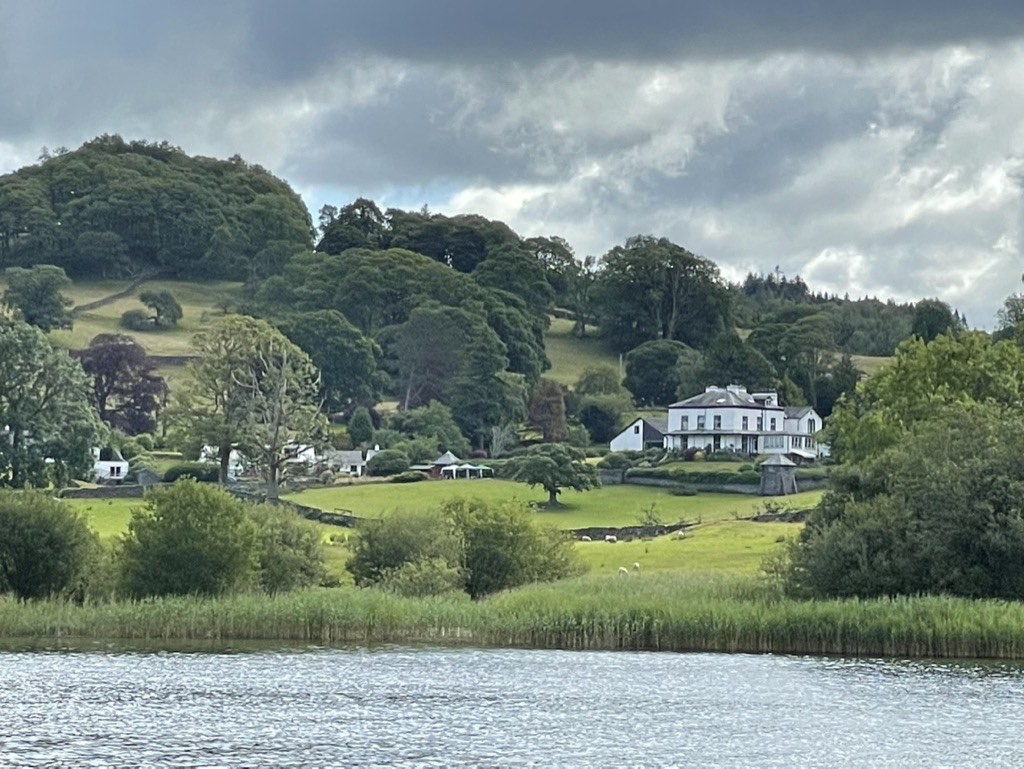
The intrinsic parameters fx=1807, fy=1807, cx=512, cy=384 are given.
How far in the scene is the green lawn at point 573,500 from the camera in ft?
332

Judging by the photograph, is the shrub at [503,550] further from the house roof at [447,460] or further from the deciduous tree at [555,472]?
the house roof at [447,460]

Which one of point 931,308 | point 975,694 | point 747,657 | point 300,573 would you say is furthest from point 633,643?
point 931,308

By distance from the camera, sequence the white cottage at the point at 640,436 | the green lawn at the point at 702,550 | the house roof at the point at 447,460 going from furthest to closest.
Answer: the white cottage at the point at 640,436, the house roof at the point at 447,460, the green lawn at the point at 702,550

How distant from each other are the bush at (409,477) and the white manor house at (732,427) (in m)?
22.8

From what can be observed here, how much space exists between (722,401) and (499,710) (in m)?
100

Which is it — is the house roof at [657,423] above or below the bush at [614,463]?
above

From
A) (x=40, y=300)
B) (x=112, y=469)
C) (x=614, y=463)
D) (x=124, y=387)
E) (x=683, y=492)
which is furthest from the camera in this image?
(x=40, y=300)

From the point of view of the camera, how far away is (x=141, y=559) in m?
61.2

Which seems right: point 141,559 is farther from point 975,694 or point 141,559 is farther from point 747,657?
point 975,694

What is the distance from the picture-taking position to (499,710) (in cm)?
4275

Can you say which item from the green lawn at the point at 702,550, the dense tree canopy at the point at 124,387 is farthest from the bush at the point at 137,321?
the green lawn at the point at 702,550

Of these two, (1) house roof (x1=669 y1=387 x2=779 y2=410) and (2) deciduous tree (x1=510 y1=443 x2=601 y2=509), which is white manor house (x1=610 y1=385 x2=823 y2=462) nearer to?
(1) house roof (x1=669 y1=387 x2=779 y2=410)

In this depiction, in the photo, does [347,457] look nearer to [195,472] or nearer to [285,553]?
[195,472]

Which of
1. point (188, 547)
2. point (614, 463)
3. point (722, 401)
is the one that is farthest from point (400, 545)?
point (722, 401)
